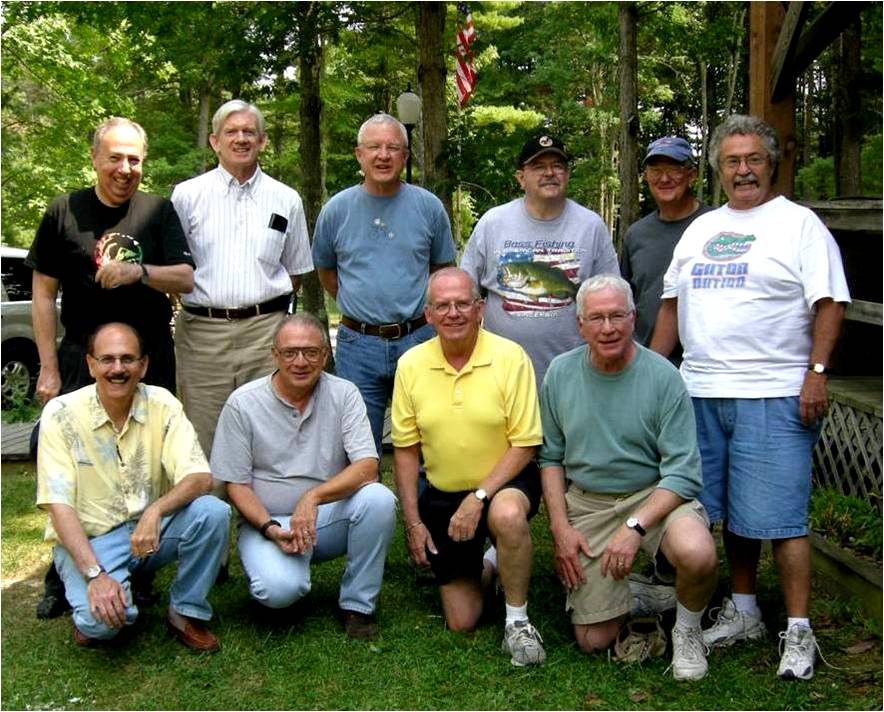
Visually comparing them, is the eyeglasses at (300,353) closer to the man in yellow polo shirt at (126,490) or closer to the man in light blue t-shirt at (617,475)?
the man in yellow polo shirt at (126,490)

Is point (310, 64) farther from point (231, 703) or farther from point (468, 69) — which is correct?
point (231, 703)

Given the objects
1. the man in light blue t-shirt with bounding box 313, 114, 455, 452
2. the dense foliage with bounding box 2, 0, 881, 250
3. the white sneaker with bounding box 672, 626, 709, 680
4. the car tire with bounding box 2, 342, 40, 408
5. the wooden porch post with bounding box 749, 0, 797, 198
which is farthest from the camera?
the dense foliage with bounding box 2, 0, 881, 250

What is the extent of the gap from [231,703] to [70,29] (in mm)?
16004

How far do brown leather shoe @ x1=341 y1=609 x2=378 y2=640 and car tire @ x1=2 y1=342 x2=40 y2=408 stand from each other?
6.83 meters

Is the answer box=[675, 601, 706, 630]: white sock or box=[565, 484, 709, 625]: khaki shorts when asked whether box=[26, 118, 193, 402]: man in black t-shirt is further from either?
box=[675, 601, 706, 630]: white sock

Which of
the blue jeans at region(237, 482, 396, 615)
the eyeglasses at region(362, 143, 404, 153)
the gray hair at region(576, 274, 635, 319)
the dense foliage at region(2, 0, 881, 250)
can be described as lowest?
the blue jeans at region(237, 482, 396, 615)

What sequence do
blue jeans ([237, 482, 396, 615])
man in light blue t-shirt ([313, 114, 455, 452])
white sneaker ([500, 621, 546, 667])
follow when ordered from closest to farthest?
white sneaker ([500, 621, 546, 667]), blue jeans ([237, 482, 396, 615]), man in light blue t-shirt ([313, 114, 455, 452])

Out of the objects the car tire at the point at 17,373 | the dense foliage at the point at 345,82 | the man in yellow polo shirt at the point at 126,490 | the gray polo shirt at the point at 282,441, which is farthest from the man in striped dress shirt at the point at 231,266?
the car tire at the point at 17,373

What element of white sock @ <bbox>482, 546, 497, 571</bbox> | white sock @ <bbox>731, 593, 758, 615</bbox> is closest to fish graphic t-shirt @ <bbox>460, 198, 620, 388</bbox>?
white sock @ <bbox>482, 546, 497, 571</bbox>

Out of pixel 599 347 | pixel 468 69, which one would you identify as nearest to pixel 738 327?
pixel 599 347

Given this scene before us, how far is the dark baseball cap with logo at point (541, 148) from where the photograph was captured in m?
4.21

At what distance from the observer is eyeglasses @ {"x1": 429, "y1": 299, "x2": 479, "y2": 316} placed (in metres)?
3.81

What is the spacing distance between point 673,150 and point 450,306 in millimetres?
1274

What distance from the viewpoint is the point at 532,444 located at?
385 centimetres
